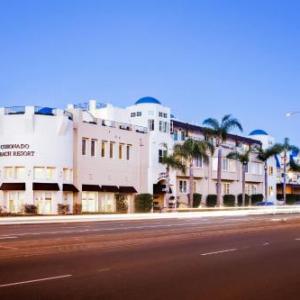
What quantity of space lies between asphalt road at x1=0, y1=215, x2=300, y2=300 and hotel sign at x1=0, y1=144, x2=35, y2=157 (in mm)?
31348

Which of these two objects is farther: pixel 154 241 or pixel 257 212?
pixel 257 212

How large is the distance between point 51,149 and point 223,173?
99.9ft

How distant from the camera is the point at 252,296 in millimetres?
9836

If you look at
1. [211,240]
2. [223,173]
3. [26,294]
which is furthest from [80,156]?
[26,294]

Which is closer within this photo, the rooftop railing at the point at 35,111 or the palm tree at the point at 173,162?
the rooftop railing at the point at 35,111

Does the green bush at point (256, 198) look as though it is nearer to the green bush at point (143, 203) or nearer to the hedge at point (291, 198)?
the hedge at point (291, 198)

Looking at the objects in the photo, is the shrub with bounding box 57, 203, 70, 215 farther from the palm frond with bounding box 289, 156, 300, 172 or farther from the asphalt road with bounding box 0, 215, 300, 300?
the palm frond with bounding box 289, 156, 300, 172

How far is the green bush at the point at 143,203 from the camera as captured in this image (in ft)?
195

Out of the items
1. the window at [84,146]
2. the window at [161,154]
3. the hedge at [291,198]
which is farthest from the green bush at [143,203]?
the hedge at [291,198]

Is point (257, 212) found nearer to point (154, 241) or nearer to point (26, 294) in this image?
point (154, 241)

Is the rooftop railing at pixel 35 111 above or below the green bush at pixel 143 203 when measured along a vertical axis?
above

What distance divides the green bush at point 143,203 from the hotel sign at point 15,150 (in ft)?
42.9

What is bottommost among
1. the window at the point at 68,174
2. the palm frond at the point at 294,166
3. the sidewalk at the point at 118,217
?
the sidewalk at the point at 118,217

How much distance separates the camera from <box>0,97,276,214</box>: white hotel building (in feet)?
168
